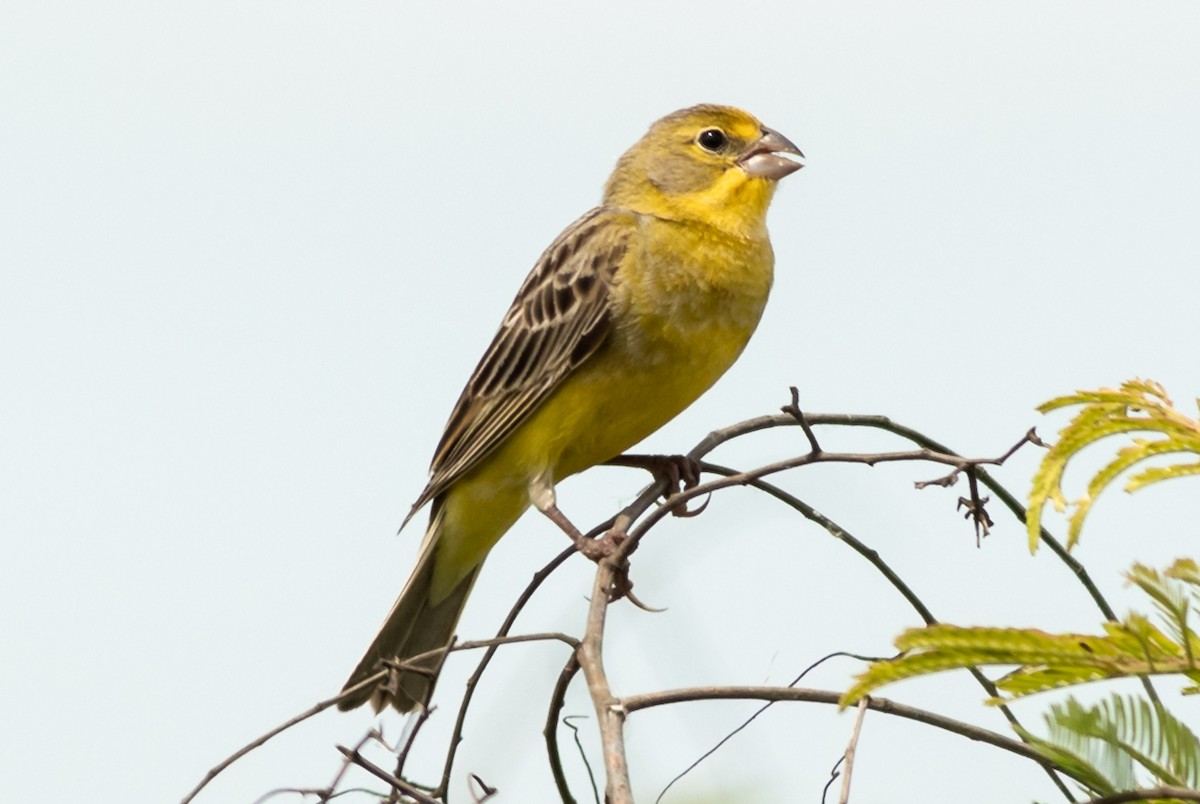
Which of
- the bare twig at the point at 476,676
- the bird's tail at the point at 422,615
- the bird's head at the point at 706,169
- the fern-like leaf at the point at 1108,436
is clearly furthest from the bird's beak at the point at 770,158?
the fern-like leaf at the point at 1108,436

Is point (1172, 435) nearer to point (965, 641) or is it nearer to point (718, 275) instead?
point (965, 641)

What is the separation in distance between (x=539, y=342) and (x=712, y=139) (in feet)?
4.50

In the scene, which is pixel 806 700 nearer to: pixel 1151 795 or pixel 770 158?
pixel 1151 795

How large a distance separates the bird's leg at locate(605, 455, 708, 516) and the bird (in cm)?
13

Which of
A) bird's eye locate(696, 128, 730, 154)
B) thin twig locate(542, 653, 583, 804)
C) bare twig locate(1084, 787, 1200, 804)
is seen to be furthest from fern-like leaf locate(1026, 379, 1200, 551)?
bird's eye locate(696, 128, 730, 154)

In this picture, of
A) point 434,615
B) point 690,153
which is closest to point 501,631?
point 434,615

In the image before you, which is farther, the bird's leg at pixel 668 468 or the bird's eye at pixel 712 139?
the bird's eye at pixel 712 139

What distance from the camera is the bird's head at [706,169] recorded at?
21.8 feet

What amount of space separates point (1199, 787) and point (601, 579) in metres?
1.44

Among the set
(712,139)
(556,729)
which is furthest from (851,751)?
(712,139)

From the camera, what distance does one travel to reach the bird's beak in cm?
671

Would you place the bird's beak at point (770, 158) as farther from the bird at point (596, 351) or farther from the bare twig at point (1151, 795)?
the bare twig at point (1151, 795)

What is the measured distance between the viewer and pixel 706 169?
272 inches

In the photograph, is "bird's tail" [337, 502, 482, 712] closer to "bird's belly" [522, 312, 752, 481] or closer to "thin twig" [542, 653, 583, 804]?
"bird's belly" [522, 312, 752, 481]
